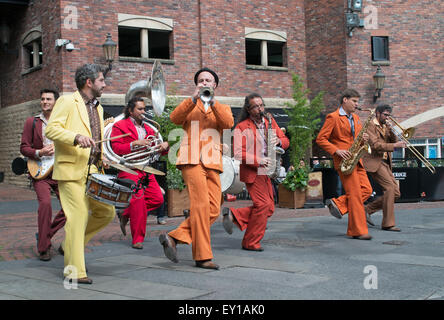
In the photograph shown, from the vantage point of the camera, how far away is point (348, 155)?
25.2ft

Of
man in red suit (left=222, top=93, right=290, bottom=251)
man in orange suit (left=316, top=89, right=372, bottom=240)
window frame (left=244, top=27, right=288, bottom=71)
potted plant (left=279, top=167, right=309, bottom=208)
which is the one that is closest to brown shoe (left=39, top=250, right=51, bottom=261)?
man in red suit (left=222, top=93, right=290, bottom=251)

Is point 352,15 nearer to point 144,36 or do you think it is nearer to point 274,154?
point 144,36

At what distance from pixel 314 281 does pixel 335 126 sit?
11.8ft

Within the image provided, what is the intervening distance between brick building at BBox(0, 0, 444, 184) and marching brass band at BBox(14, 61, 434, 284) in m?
9.04

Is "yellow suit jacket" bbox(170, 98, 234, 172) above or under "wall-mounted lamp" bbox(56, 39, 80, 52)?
under

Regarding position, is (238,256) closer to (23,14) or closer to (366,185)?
(366,185)

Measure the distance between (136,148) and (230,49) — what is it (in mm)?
13976

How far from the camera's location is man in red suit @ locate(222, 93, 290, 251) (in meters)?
6.83

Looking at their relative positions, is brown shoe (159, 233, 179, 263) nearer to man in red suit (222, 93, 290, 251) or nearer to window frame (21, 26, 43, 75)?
man in red suit (222, 93, 290, 251)

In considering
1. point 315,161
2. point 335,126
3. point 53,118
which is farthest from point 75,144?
point 315,161

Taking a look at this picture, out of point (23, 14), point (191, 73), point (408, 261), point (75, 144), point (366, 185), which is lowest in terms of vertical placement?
point (408, 261)

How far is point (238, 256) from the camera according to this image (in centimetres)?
640

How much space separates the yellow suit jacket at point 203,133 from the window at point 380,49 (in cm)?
1784

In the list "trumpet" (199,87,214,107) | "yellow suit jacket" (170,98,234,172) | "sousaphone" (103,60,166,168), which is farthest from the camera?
"sousaphone" (103,60,166,168)
